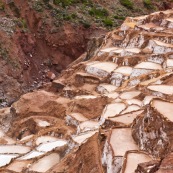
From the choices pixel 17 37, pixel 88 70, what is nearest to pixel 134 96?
pixel 88 70

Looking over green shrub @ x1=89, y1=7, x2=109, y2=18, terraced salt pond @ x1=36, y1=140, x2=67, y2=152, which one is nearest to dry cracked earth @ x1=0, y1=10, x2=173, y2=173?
terraced salt pond @ x1=36, y1=140, x2=67, y2=152

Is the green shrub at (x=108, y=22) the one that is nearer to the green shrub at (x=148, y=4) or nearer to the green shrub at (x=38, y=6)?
the green shrub at (x=38, y=6)

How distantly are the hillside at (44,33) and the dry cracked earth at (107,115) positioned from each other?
1047 cm

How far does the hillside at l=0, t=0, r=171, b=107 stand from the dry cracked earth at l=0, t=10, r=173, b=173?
1047 cm

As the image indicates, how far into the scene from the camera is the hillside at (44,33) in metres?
30.8

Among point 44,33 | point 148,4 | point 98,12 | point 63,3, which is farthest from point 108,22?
point 148,4

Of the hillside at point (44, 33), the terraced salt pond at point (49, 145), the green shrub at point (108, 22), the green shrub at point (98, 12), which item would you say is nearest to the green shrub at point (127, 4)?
the hillside at point (44, 33)

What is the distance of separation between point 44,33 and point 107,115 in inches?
897

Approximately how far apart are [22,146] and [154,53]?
8025 mm

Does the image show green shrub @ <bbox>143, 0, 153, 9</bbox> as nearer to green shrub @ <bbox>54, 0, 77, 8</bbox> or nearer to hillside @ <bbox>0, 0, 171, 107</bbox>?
hillside @ <bbox>0, 0, 171, 107</bbox>

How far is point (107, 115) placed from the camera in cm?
1346

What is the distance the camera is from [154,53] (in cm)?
1855

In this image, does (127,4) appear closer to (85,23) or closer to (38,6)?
(85,23)

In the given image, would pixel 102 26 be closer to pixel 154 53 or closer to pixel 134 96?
pixel 154 53
